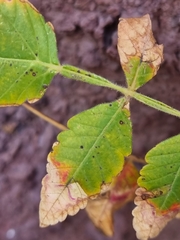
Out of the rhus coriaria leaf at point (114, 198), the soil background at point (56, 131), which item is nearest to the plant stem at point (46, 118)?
the soil background at point (56, 131)

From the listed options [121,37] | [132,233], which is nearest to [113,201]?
[132,233]

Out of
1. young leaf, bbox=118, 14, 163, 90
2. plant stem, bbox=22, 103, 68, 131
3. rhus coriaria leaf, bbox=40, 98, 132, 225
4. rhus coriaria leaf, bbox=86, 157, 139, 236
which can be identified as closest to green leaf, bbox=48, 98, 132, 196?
rhus coriaria leaf, bbox=40, 98, 132, 225

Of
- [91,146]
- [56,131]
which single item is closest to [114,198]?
[56,131]

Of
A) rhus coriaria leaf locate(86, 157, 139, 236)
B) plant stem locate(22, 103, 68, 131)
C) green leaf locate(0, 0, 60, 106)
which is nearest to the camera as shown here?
green leaf locate(0, 0, 60, 106)

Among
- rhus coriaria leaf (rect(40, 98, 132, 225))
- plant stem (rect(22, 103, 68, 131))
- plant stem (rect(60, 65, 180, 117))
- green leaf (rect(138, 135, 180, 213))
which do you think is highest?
plant stem (rect(60, 65, 180, 117))

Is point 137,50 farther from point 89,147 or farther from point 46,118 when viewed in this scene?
point 46,118

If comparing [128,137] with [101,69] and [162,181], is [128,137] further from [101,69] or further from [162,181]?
[101,69]

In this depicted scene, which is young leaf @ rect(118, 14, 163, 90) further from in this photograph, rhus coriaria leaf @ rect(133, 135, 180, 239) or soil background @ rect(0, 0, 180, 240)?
soil background @ rect(0, 0, 180, 240)
